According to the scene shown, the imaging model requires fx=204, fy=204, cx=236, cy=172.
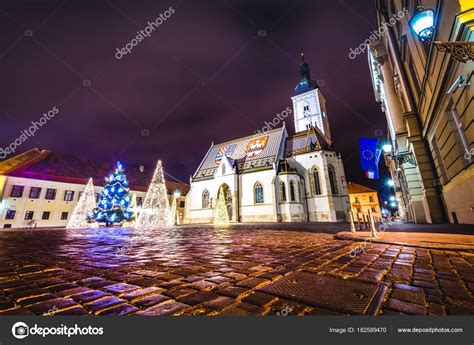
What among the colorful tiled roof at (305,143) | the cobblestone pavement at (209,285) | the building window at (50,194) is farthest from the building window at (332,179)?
the building window at (50,194)

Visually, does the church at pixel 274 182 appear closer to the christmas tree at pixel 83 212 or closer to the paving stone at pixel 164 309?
the christmas tree at pixel 83 212

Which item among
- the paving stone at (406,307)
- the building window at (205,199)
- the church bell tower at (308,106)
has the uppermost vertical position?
the church bell tower at (308,106)

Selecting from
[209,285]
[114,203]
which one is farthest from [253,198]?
[209,285]

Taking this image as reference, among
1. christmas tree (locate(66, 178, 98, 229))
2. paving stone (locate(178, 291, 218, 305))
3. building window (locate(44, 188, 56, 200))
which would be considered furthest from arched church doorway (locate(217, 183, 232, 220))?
paving stone (locate(178, 291, 218, 305))

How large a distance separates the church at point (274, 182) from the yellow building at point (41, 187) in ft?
20.8

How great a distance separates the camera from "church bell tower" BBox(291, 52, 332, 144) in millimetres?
42375

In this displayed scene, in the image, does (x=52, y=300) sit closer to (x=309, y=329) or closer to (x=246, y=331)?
(x=246, y=331)

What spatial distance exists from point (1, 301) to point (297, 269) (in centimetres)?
→ 297

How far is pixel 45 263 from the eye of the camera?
129 inches

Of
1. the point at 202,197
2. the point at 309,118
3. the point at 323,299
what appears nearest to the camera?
the point at 323,299

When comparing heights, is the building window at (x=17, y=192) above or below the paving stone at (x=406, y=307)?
above

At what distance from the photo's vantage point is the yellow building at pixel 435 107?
5582 millimetres

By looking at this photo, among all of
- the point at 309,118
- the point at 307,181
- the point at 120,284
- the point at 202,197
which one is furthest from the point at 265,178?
the point at 120,284

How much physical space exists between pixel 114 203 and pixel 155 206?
4.62 meters
